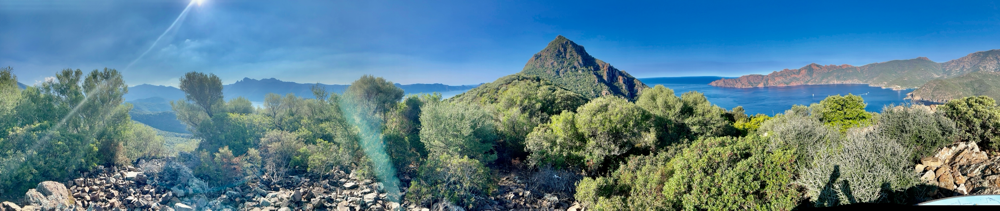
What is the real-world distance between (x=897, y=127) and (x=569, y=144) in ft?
41.1

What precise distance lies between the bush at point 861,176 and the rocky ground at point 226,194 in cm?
753

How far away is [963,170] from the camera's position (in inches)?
395

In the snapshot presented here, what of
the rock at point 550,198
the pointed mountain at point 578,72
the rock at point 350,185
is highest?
the pointed mountain at point 578,72

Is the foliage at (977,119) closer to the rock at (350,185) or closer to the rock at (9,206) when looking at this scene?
the rock at (350,185)

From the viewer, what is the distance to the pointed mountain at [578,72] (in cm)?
10900

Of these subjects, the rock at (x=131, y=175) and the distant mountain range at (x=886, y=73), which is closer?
the rock at (x=131, y=175)

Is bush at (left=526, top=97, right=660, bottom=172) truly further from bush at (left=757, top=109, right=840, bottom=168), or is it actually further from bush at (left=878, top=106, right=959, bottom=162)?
bush at (left=878, top=106, right=959, bottom=162)

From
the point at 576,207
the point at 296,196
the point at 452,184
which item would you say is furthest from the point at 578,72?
the point at 296,196

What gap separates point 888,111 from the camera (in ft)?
44.7

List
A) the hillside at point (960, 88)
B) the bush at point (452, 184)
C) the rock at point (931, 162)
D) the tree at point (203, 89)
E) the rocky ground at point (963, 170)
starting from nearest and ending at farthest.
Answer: the rocky ground at point (963, 170)
the rock at point (931, 162)
the bush at point (452, 184)
the tree at point (203, 89)
the hillside at point (960, 88)

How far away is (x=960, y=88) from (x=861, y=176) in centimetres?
8378

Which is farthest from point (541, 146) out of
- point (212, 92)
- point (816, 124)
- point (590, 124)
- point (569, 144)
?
point (212, 92)

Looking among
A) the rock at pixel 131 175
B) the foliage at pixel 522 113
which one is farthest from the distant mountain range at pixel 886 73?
the rock at pixel 131 175

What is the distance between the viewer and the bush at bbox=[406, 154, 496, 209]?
13219mm
